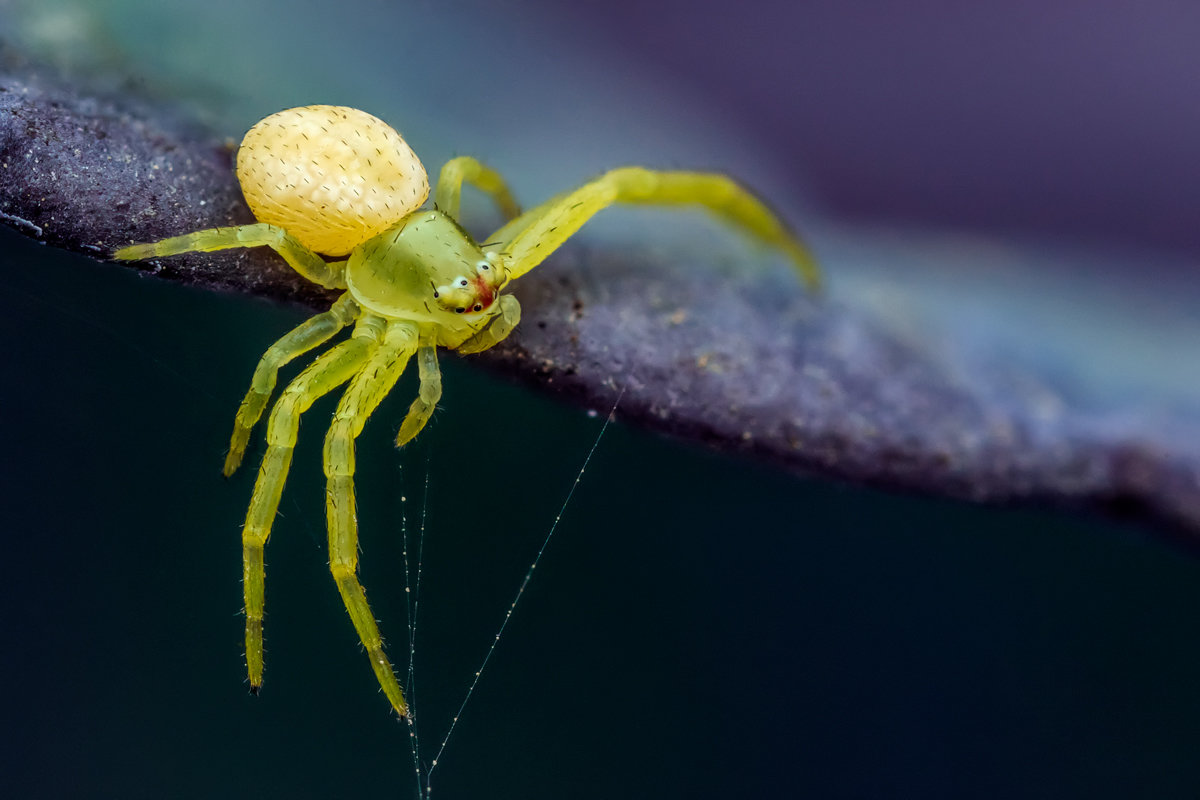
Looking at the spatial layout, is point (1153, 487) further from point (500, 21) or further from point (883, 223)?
point (500, 21)

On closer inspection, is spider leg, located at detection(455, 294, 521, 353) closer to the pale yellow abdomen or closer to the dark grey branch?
the dark grey branch

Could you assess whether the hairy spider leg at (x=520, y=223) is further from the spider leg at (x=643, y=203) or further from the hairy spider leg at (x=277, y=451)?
the hairy spider leg at (x=277, y=451)

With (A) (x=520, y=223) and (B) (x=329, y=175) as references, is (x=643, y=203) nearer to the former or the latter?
(A) (x=520, y=223)

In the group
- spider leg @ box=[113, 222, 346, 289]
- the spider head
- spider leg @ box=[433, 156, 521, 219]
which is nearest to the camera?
spider leg @ box=[113, 222, 346, 289]

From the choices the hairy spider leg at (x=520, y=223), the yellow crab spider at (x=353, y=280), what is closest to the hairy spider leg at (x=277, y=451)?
the yellow crab spider at (x=353, y=280)

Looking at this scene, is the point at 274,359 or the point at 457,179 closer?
the point at 274,359

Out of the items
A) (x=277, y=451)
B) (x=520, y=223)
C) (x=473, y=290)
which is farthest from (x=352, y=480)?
(x=520, y=223)

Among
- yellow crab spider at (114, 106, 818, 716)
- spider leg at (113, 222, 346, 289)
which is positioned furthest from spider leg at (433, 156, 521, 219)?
spider leg at (113, 222, 346, 289)
